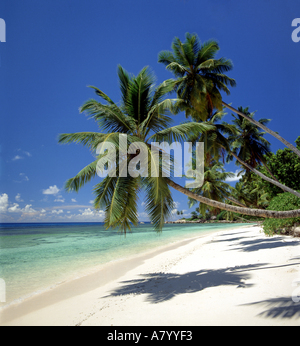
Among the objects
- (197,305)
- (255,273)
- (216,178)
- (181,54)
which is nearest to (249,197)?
(216,178)

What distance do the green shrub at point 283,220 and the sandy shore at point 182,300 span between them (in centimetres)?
471

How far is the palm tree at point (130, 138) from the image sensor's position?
5809mm

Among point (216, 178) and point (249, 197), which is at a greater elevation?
point (216, 178)

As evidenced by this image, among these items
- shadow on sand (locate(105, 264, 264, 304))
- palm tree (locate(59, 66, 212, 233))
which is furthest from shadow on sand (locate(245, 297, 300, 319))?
palm tree (locate(59, 66, 212, 233))

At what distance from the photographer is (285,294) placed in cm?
424

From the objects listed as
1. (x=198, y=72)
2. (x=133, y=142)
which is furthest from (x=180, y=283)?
(x=198, y=72)

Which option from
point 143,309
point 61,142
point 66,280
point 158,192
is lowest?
point 66,280

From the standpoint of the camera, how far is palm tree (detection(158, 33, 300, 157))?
35.4 ft

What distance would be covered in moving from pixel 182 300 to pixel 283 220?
978 cm

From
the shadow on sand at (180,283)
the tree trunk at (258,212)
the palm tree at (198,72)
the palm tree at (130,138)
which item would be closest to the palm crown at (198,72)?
the palm tree at (198,72)

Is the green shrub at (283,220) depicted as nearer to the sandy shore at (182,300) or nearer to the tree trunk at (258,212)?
the sandy shore at (182,300)

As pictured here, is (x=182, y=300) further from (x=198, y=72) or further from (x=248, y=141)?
(x=248, y=141)
